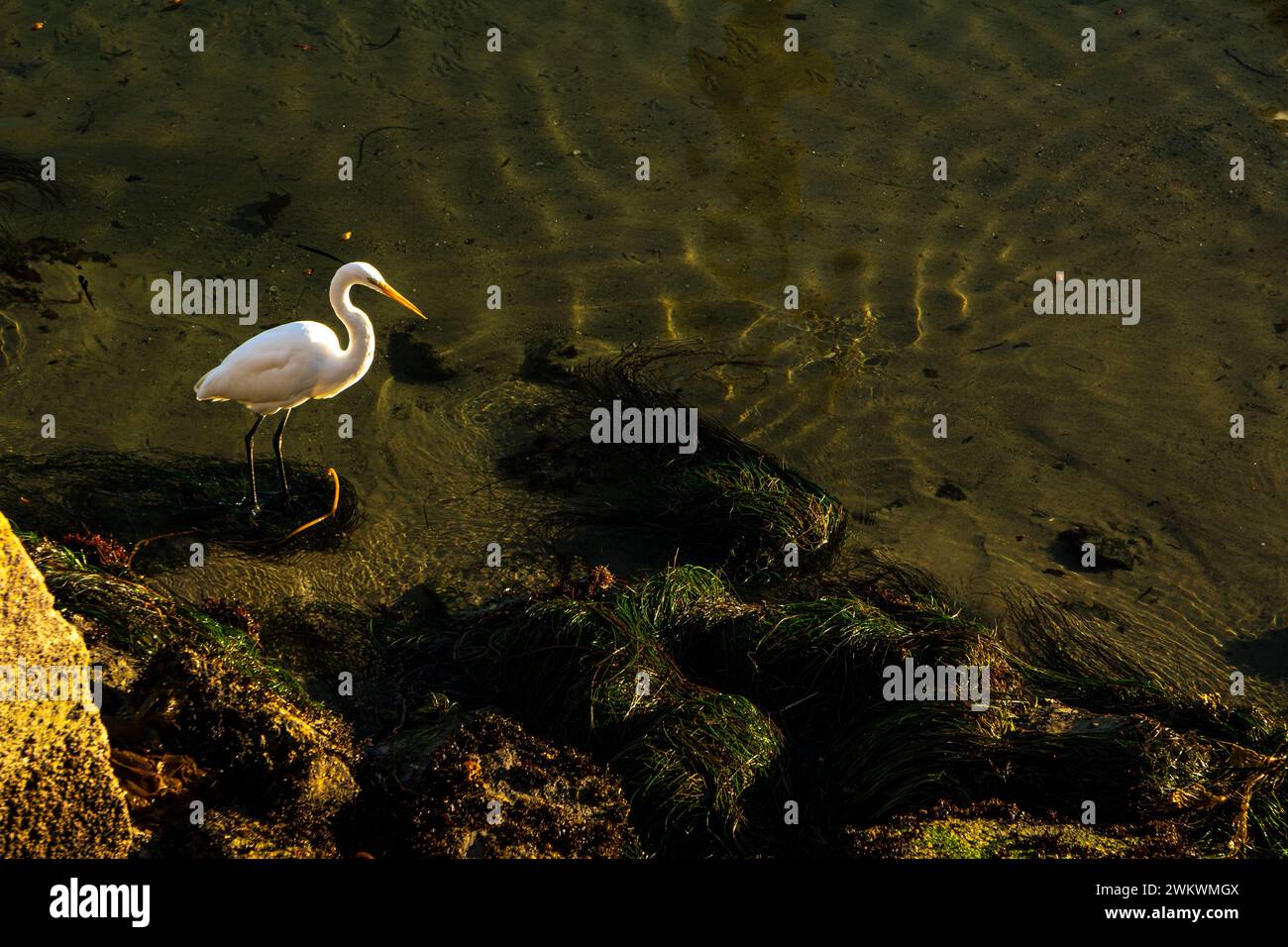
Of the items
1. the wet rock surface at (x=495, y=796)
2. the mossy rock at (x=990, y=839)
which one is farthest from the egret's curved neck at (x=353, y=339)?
the mossy rock at (x=990, y=839)

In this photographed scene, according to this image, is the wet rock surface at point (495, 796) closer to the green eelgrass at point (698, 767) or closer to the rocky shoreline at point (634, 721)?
the rocky shoreline at point (634, 721)

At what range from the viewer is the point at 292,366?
224 inches

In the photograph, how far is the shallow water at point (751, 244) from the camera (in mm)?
6223

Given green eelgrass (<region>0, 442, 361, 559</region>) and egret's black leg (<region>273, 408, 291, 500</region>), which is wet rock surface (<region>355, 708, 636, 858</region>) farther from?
egret's black leg (<region>273, 408, 291, 500</region>)

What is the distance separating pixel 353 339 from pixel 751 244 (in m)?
3.00

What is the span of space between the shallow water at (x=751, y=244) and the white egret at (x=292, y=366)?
0.53 m

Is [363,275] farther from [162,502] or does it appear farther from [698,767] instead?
[698,767]

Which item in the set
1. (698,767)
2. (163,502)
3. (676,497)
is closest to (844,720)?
(698,767)

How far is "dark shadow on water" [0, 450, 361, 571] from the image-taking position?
18.7 ft

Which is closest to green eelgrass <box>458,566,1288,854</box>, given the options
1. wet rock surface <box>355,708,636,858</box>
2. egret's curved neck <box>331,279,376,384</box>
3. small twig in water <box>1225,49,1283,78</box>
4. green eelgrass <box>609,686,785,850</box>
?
green eelgrass <box>609,686,785,850</box>

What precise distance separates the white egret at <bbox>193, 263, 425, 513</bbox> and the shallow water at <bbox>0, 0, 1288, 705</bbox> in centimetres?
53

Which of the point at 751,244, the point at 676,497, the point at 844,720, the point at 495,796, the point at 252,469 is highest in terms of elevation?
the point at 751,244
